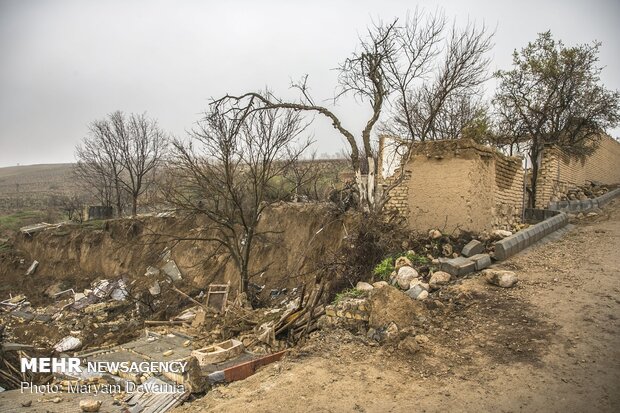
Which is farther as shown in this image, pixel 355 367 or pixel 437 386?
pixel 355 367

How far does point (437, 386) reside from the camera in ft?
11.5

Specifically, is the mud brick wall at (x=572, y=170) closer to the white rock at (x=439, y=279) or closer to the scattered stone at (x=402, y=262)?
the scattered stone at (x=402, y=262)

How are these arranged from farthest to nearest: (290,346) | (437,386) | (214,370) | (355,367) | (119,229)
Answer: (119,229), (290,346), (214,370), (355,367), (437,386)

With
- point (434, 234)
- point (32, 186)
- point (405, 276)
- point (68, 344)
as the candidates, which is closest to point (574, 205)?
point (434, 234)

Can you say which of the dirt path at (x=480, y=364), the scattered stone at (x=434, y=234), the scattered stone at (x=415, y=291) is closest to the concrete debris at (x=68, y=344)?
the dirt path at (x=480, y=364)

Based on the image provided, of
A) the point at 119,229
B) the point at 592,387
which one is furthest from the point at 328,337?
the point at 119,229

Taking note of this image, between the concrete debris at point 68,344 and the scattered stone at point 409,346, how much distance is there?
31.4 ft

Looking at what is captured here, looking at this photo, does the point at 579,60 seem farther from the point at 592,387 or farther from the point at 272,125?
the point at 592,387

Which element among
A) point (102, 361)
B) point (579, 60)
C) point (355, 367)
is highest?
point (579, 60)

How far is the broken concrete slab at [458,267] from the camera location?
5711 mm

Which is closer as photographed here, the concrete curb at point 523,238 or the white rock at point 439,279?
the white rock at point 439,279

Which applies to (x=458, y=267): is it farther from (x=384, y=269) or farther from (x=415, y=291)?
(x=384, y=269)

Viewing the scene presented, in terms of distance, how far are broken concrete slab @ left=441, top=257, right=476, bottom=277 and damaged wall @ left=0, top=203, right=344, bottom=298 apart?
19.1 ft

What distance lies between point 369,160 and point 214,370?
5280mm
